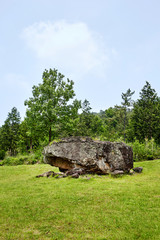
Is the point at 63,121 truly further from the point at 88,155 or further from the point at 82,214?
the point at 82,214

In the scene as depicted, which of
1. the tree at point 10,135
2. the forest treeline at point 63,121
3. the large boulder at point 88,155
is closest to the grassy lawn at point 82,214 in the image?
the large boulder at point 88,155

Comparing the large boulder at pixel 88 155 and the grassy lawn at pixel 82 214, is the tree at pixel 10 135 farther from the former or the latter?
the grassy lawn at pixel 82 214

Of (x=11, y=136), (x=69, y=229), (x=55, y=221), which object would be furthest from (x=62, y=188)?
(x=11, y=136)

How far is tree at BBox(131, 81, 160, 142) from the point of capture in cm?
3441

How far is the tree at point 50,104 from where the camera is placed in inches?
880

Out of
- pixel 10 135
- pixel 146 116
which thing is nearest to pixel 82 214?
pixel 146 116

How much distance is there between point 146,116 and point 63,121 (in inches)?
804

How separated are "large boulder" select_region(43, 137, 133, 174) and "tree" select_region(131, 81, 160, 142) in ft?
80.0

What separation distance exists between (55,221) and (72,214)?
59 centimetres

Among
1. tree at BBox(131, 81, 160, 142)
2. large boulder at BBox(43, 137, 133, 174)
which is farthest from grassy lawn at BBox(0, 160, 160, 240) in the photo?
tree at BBox(131, 81, 160, 142)

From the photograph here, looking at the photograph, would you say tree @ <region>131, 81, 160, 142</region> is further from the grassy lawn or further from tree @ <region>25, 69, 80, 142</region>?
the grassy lawn

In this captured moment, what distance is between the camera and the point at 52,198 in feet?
21.7

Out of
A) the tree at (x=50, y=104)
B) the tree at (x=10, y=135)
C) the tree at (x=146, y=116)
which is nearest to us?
the tree at (x=50, y=104)

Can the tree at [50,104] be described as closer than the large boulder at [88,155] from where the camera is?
No
